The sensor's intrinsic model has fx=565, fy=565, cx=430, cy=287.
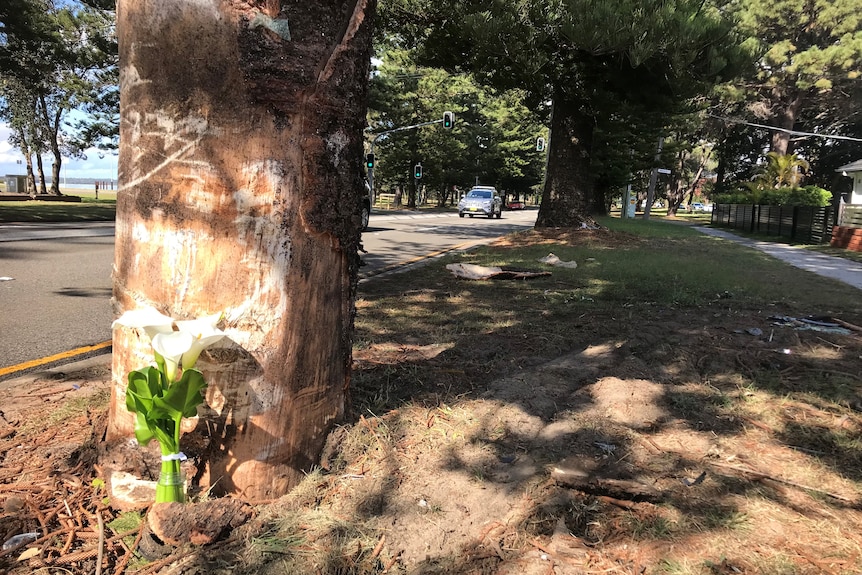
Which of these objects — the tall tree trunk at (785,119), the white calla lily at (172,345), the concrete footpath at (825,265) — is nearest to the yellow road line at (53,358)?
the white calla lily at (172,345)

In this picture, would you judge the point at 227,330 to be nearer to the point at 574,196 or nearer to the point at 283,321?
the point at 283,321

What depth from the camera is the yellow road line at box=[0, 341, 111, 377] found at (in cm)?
399

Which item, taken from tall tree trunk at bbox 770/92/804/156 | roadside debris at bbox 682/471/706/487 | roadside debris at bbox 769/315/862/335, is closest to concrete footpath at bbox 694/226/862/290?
roadside debris at bbox 769/315/862/335

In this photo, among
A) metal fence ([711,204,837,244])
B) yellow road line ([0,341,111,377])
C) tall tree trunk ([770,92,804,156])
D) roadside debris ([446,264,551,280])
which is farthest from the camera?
tall tree trunk ([770,92,804,156])

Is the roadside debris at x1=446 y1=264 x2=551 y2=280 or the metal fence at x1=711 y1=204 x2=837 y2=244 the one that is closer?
the roadside debris at x1=446 y1=264 x2=551 y2=280

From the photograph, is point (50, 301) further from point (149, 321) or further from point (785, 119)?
point (785, 119)

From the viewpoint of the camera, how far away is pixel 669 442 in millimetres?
2742

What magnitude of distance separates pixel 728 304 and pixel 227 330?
580 cm

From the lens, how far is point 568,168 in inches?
579

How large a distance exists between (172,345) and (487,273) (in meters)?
6.24

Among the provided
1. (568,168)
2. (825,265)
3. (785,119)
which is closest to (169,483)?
(825,265)

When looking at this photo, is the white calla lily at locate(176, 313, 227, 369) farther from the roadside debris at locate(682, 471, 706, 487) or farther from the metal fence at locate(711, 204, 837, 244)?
the metal fence at locate(711, 204, 837, 244)

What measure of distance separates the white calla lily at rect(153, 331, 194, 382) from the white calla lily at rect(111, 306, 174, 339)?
0.02 metres

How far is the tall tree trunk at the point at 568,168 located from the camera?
571 inches
